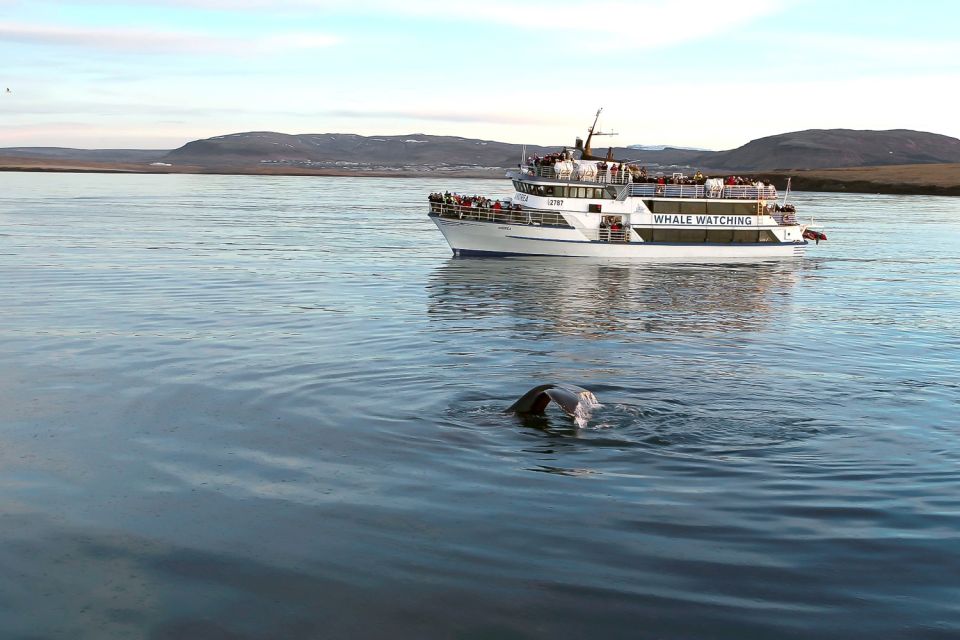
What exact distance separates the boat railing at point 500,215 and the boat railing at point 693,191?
18.9 feet

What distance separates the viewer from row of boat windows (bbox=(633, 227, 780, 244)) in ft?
203

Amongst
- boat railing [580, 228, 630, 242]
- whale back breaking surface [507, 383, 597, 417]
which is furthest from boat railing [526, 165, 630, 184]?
whale back breaking surface [507, 383, 597, 417]

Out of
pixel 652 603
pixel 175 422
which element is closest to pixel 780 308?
pixel 175 422

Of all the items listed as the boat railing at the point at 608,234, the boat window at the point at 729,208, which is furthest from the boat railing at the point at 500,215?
the boat window at the point at 729,208

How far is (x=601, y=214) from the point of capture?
61.1 meters

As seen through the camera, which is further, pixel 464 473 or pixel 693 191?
pixel 693 191

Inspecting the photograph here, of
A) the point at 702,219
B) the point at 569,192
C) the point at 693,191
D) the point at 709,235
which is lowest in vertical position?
the point at 709,235

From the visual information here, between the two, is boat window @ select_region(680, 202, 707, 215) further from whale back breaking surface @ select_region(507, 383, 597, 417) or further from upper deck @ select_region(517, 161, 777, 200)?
whale back breaking surface @ select_region(507, 383, 597, 417)

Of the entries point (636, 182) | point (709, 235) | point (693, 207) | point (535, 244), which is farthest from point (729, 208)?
point (535, 244)

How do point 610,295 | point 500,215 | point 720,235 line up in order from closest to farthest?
point 610,295, point 500,215, point 720,235

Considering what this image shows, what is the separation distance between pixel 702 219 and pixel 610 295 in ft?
73.5

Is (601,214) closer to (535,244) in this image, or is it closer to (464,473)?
(535,244)

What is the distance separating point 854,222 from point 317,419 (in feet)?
337

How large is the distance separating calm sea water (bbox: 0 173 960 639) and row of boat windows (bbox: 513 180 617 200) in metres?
24.3
